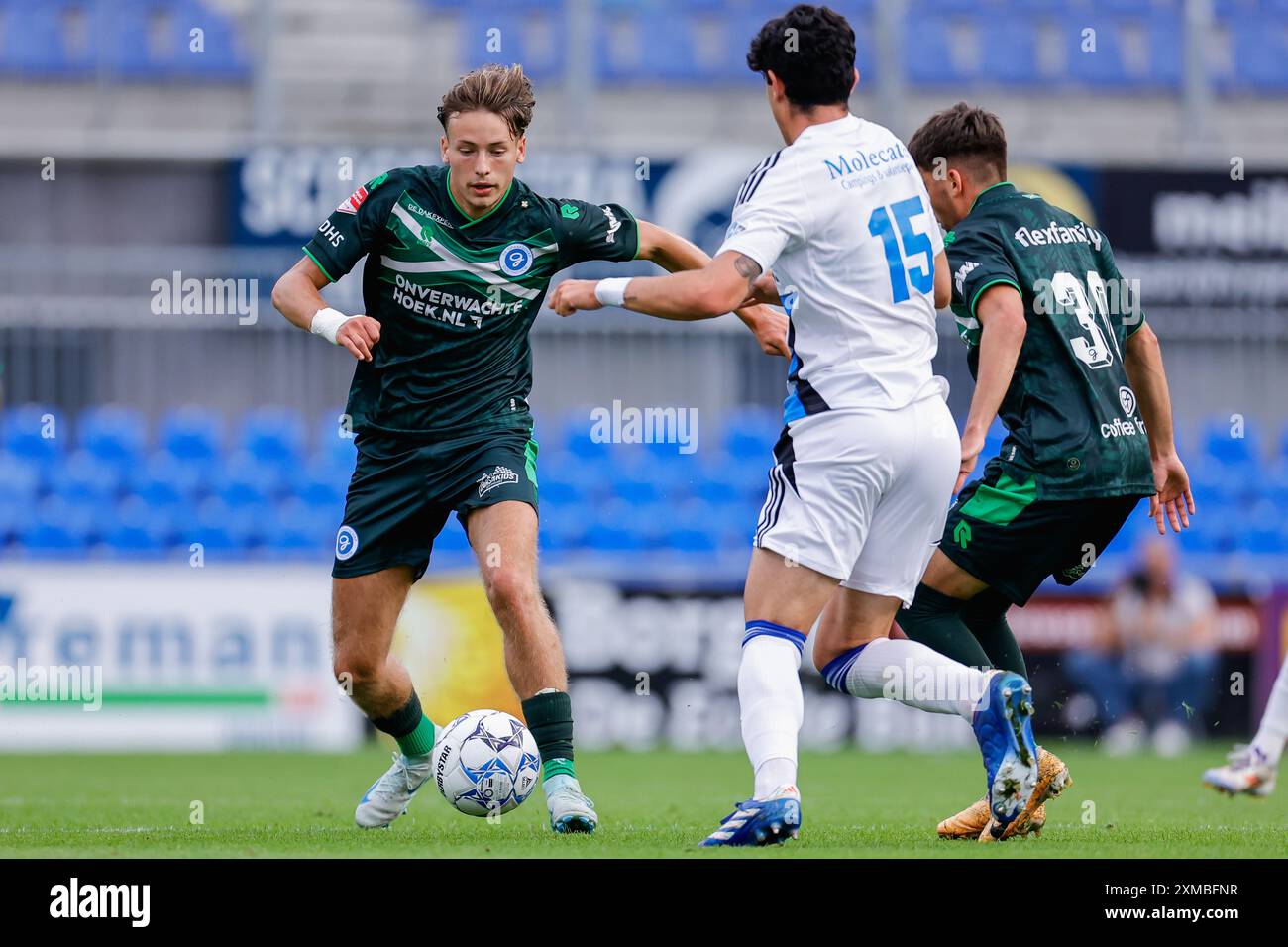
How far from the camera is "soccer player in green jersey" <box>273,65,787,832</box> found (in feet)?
19.7

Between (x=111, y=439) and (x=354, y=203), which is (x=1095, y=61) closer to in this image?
(x=111, y=439)

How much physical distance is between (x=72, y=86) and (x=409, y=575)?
10856mm

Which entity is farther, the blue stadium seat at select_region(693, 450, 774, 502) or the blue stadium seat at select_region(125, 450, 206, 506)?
the blue stadium seat at select_region(693, 450, 774, 502)

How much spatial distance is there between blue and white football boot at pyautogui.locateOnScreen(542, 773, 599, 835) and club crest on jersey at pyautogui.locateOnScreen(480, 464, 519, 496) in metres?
0.98

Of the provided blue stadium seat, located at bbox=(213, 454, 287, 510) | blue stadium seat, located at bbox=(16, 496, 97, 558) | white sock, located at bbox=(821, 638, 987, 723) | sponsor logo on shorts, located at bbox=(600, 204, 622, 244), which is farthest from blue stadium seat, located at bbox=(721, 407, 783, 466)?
white sock, located at bbox=(821, 638, 987, 723)

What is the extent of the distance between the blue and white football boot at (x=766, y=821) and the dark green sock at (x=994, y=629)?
1.36 meters

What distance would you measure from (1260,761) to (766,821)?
8.90ft

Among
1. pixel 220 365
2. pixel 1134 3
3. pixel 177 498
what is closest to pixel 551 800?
pixel 177 498

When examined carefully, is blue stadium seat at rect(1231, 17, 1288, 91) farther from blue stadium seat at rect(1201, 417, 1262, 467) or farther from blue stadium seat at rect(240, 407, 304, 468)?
blue stadium seat at rect(240, 407, 304, 468)

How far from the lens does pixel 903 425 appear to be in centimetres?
521

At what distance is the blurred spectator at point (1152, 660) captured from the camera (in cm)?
1265

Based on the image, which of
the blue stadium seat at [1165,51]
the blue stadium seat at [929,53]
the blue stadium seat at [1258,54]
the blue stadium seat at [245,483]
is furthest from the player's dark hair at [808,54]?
the blue stadium seat at [1258,54]

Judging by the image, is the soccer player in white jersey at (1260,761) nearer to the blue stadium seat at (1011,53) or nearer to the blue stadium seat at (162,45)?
the blue stadium seat at (1011,53)

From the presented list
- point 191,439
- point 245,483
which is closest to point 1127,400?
point 245,483
